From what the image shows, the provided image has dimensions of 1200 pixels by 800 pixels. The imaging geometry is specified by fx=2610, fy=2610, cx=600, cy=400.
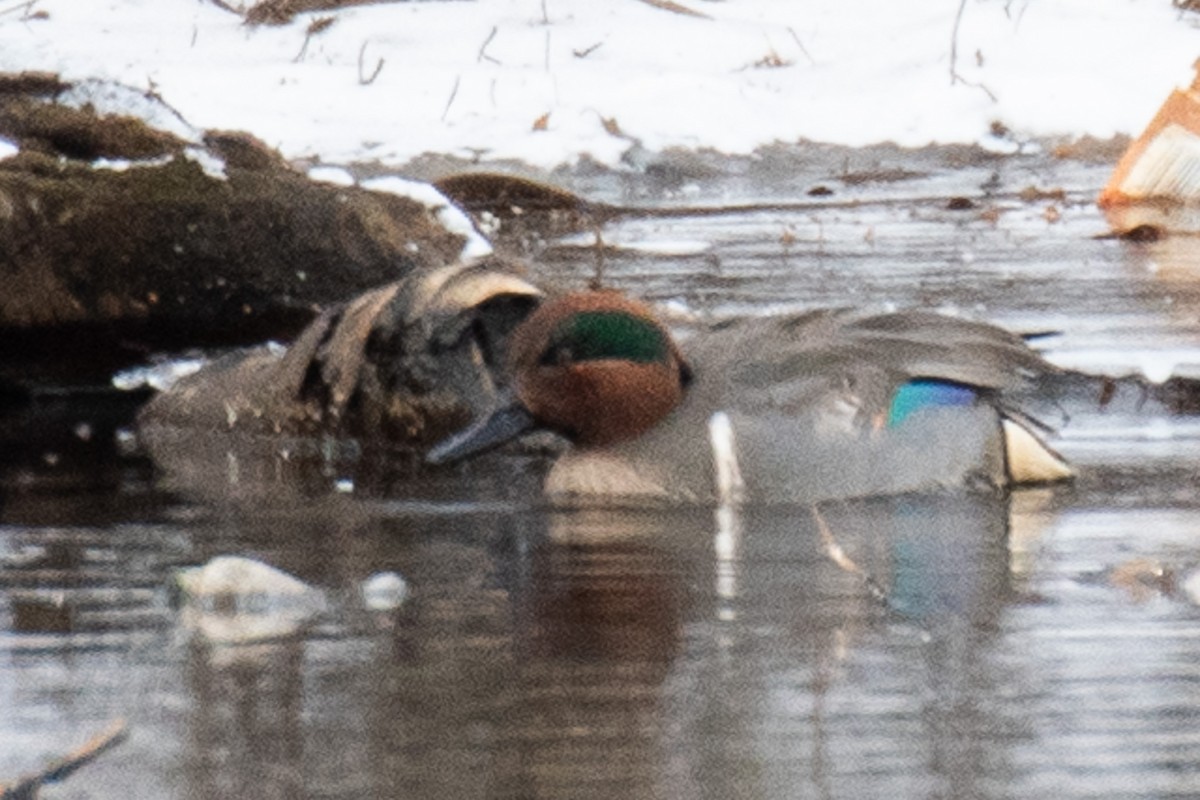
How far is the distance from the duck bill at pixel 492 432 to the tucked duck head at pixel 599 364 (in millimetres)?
14

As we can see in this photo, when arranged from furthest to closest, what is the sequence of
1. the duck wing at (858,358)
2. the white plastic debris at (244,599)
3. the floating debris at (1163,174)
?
the floating debris at (1163,174), the duck wing at (858,358), the white plastic debris at (244,599)

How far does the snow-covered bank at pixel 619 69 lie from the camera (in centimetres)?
1397

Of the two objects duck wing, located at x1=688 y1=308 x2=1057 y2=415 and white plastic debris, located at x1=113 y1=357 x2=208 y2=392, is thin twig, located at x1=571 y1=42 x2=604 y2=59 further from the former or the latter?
duck wing, located at x1=688 y1=308 x2=1057 y2=415

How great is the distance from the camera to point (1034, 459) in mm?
5332

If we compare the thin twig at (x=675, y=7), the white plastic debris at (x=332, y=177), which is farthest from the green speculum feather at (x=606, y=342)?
the thin twig at (x=675, y=7)

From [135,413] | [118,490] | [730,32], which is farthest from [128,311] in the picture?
[730,32]

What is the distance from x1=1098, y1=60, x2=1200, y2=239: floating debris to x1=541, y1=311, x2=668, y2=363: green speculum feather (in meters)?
6.16

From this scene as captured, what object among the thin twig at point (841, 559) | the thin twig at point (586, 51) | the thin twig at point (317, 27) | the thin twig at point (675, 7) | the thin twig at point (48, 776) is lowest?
the thin twig at point (317, 27)

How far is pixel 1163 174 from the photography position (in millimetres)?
11680

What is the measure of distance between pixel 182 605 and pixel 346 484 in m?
1.66

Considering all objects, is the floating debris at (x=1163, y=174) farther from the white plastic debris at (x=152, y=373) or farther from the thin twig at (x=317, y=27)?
the thin twig at (x=317, y=27)

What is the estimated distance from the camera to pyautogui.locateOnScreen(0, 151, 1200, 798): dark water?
2.92 metres

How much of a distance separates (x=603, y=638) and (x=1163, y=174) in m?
8.50

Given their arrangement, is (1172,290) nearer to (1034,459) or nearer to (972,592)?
(1034,459)
